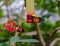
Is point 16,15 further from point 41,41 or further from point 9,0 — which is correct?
point 41,41

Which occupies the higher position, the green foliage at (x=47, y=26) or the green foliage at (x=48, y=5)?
the green foliage at (x=48, y=5)

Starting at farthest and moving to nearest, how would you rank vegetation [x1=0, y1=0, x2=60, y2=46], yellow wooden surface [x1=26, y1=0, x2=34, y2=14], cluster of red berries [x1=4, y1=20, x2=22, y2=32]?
vegetation [x1=0, y1=0, x2=60, y2=46] < cluster of red berries [x1=4, y1=20, x2=22, y2=32] < yellow wooden surface [x1=26, y1=0, x2=34, y2=14]

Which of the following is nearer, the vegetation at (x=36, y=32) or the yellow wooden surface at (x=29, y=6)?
the yellow wooden surface at (x=29, y=6)

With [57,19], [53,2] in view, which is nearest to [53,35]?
[57,19]

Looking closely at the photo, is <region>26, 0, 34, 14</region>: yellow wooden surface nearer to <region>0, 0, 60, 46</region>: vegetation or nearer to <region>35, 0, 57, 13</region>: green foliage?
<region>35, 0, 57, 13</region>: green foliage

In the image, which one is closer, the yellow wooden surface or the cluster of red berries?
the yellow wooden surface

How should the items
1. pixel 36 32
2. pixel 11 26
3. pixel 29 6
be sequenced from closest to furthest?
pixel 29 6
pixel 11 26
pixel 36 32

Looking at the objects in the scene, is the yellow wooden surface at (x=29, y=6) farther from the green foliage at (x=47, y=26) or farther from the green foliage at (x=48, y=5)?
the green foliage at (x=47, y=26)

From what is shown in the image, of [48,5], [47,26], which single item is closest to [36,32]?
[47,26]

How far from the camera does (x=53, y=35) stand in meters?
1.30

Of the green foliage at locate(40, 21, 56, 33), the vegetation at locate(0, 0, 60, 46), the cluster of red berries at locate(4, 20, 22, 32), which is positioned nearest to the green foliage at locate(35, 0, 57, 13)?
the vegetation at locate(0, 0, 60, 46)

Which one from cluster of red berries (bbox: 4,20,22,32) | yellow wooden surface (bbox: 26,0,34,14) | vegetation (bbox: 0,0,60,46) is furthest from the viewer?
vegetation (bbox: 0,0,60,46)

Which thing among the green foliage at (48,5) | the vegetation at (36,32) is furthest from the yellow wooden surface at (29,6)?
the vegetation at (36,32)

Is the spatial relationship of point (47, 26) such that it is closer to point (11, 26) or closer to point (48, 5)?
point (48, 5)
